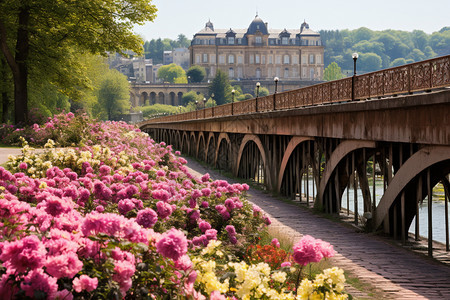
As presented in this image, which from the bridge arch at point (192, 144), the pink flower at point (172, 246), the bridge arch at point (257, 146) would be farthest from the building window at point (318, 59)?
the pink flower at point (172, 246)

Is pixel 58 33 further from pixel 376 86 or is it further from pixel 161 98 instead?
pixel 161 98

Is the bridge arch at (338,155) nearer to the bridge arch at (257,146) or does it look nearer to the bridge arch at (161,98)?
the bridge arch at (257,146)

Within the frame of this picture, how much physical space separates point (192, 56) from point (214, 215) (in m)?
185

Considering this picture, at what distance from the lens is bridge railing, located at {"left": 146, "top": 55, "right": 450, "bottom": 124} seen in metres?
12.1

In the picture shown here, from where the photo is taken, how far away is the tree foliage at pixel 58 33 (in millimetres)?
25172

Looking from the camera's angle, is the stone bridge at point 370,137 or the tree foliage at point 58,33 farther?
the tree foliage at point 58,33

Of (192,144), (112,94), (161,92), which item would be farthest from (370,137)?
(161,92)

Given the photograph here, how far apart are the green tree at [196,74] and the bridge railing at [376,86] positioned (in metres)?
157

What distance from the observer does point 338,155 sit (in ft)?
56.4

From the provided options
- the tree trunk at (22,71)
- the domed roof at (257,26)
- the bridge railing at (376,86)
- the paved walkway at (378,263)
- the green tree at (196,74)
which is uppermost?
the domed roof at (257,26)

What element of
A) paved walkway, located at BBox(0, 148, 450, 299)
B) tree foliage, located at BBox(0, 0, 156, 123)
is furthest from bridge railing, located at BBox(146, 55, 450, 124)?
tree foliage, located at BBox(0, 0, 156, 123)

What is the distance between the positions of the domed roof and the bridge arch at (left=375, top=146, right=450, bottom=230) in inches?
7253

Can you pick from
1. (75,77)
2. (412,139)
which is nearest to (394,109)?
(412,139)

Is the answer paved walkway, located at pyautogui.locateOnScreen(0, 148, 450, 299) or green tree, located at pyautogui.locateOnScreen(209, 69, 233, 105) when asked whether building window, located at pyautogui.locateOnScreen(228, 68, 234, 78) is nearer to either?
green tree, located at pyautogui.locateOnScreen(209, 69, 233, 105)
